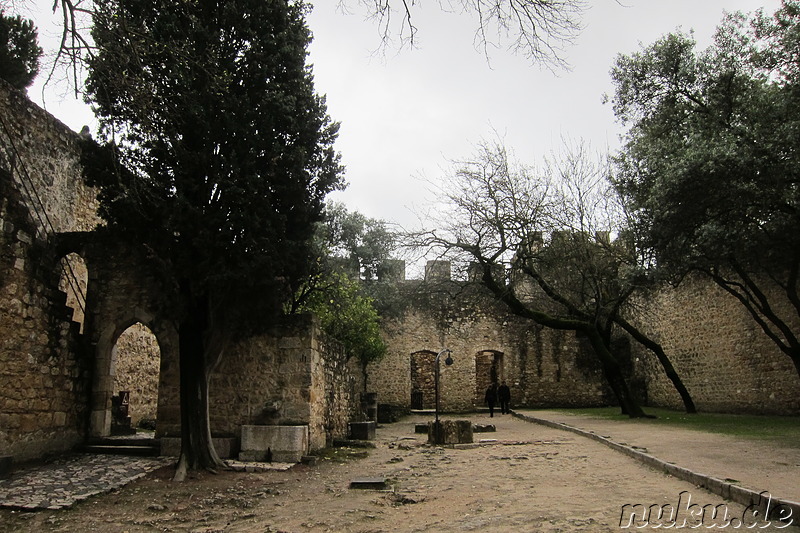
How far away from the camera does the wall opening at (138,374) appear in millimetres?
14250

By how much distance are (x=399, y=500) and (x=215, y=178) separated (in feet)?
16.8

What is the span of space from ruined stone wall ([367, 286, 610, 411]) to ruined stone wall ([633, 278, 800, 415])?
3193mm

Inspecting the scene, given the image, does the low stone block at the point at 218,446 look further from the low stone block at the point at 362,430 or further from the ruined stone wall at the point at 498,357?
the ruined stone wall at the point at 498,357

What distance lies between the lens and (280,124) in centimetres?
923

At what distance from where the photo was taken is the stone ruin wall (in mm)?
8172

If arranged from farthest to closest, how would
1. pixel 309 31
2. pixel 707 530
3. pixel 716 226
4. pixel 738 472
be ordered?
pixel 716 226 < pixel 309 31 < pixel 738 472 < pixel 707 530

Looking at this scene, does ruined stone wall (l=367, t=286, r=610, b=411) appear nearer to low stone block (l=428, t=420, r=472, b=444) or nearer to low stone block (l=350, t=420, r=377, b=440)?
low stone block (l=350, t=420, r=377, b=440)

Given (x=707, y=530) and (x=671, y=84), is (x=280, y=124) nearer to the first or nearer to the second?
(x=707, y=530)

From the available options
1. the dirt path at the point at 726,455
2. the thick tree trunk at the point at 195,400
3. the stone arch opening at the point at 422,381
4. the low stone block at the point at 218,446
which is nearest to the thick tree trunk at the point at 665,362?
the dirt path at the point at 726,455

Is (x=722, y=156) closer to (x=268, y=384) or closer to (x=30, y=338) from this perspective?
(x=268, y=384)

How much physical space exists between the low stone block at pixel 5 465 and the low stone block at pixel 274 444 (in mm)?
3118

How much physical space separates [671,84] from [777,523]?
463 inches

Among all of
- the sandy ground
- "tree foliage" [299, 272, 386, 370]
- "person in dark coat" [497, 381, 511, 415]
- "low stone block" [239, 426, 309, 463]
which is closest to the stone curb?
the sandy ground

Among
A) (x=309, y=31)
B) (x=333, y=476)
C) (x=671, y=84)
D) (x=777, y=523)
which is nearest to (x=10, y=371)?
(x=333, y=476)
